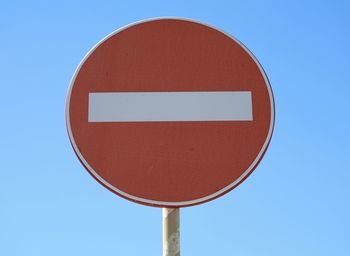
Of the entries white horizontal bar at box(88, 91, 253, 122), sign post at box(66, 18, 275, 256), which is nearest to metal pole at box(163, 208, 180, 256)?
sign post at box(66, 18, 275, 256)

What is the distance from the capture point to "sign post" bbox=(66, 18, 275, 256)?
5.55ft

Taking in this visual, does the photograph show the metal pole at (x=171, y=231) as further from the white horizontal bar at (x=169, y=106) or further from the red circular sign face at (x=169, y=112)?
the white horizontal bar at (x=169, y=106)

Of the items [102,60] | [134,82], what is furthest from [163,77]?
Result: [102,60]

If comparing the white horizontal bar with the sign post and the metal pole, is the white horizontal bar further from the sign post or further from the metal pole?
the metal pole

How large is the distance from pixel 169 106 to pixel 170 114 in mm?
29

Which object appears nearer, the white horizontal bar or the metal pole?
the metal pole

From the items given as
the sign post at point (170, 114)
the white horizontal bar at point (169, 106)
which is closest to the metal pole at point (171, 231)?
the sign post at point (170, 114)

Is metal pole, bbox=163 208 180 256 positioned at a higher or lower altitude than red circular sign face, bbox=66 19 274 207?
lower

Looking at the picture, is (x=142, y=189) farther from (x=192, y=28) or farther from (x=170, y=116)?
(x=192, y=28)

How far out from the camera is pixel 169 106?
178 centimetres

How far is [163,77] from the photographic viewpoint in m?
1.82

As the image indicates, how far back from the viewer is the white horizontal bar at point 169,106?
178cm

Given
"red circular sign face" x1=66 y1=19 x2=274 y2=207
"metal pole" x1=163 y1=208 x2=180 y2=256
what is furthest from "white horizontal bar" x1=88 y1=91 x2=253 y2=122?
"metal pole" x1=163 y1=208 x2=180 y2=256

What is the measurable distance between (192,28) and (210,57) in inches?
4.9
